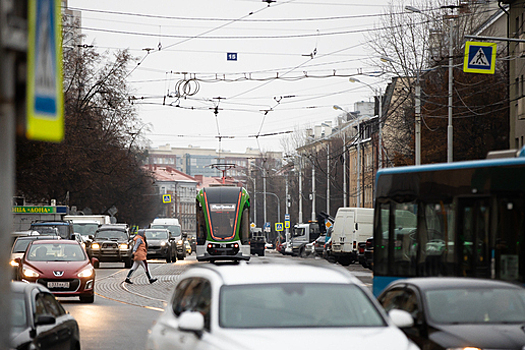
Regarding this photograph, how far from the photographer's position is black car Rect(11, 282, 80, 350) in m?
8.65

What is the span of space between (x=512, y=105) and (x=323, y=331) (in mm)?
38923

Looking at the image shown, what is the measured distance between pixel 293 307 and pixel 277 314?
15cm

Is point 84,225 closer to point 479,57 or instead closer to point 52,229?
point 52,229

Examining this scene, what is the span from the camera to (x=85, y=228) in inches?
2031

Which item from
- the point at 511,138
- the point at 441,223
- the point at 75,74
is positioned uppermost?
the point at 75,74

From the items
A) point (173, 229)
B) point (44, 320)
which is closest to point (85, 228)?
point (173, 229)

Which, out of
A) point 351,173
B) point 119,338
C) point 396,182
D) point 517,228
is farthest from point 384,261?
point 351,173

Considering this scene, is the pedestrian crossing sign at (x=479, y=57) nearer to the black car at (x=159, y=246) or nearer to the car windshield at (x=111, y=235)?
the car windshield at (x=111, y=235)

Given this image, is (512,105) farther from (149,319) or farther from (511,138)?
(149,319)

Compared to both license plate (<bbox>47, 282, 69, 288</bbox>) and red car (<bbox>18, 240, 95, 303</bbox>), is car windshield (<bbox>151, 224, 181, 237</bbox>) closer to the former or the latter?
red car (<bbox>18, 240, 95, 303</bbox>)

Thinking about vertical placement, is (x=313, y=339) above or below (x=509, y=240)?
below

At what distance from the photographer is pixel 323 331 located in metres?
6.64

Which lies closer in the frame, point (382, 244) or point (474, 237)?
point (474, 237)

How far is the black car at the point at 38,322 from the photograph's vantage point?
8648mm
